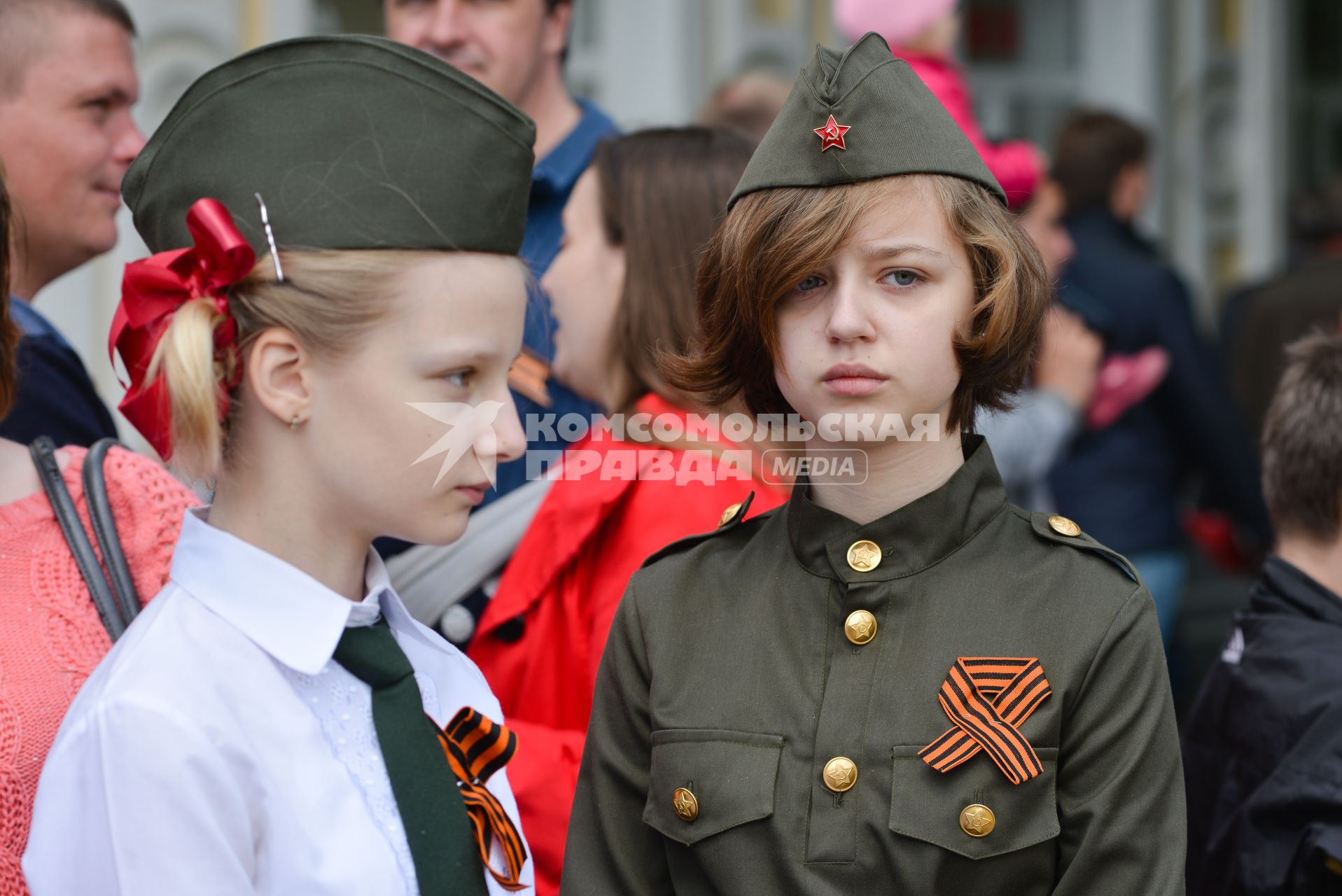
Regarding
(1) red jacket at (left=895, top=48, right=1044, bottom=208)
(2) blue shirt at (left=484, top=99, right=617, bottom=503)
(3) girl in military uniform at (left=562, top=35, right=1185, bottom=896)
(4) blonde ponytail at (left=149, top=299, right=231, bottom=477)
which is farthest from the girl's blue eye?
(1) red jacket at (left=895, top=48, right=1044, bottom=208)

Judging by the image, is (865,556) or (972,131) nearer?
(865,556)

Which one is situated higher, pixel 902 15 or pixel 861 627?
pixel 902 15

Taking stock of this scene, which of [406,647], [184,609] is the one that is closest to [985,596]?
[406,647]

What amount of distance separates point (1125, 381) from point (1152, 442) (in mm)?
235

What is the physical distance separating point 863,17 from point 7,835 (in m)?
3.43

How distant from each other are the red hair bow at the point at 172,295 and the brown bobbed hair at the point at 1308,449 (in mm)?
1627

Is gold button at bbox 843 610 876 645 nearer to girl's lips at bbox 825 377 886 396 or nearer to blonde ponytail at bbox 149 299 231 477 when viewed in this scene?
girl's lips at bbox 825 377 886 396

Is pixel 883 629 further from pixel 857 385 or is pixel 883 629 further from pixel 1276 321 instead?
pixel 1276 321

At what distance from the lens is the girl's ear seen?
5.22 ft

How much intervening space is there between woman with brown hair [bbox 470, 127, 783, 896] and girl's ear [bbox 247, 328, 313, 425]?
62 cm

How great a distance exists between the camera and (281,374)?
1.61 metres

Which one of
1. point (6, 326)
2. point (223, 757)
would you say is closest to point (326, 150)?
point (6, 326)

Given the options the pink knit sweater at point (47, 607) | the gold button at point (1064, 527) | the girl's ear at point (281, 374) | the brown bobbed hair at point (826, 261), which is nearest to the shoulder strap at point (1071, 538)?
the gold button at point (1064, 527)

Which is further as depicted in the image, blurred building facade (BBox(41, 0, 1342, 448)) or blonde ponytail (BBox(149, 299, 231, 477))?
blurred building facade (BBox(41, 0, 1342, 448))
